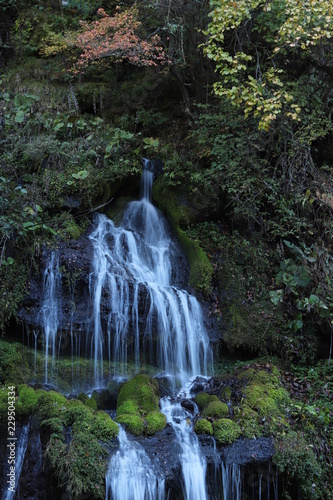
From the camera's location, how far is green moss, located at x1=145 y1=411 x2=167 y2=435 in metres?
5.52

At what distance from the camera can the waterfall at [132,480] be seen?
4.87m

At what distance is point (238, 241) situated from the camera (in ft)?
30.9

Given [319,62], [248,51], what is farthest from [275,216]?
[248,51]

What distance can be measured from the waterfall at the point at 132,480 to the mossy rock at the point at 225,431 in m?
0.99

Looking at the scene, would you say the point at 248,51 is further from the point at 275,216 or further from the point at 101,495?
the point at 101,495

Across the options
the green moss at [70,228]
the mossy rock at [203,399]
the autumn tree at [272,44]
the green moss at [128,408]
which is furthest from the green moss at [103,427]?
the autumn tree at [272,44]

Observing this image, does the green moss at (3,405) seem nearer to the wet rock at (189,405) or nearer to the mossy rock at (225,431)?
the wet rock at (189,405)

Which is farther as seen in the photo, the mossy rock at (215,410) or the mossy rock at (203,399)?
the mossy rock at (203,399)

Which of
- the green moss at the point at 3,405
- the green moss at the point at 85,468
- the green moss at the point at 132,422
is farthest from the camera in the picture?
the green moss at the point at 132,422

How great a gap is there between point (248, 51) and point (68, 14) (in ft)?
22.1

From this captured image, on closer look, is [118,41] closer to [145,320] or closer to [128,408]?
[145,320]

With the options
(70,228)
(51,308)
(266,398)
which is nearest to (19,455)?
(51,308)

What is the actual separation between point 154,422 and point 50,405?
1.37 m

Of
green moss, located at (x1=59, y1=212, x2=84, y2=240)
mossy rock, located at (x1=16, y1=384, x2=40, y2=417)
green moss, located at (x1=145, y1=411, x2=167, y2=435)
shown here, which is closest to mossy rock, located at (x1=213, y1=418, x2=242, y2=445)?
green moss, located at (x1=145, y1=411, x2=167, y2=435)
